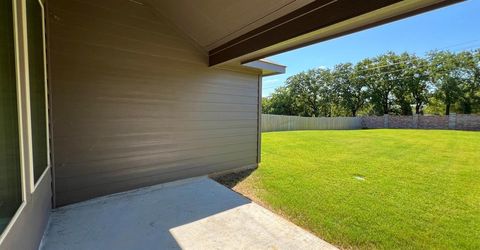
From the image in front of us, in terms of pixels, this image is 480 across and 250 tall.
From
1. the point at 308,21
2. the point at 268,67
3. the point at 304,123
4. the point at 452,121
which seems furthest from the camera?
the point at 304,123

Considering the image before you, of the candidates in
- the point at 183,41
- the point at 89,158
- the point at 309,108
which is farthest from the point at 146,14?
the point at 309,108

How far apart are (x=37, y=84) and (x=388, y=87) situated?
27187mm

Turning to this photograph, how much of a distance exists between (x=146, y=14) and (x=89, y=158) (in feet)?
7.24

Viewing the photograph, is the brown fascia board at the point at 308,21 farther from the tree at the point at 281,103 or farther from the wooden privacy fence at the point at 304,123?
the tree at the point at 281,103

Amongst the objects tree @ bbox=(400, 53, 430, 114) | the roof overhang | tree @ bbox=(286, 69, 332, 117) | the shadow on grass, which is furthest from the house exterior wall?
tree @ bbox=(400, 53, 430, 114)

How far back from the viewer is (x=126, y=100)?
125 inches

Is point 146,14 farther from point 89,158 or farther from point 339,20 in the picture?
point 339,20

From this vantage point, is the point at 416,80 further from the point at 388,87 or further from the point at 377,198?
the point at 377,198

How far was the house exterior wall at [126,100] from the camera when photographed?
8.93ft

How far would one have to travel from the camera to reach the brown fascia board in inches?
74.4

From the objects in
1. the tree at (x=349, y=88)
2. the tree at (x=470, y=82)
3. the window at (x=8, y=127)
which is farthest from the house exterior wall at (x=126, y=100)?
the tree at (x=470, y=82)

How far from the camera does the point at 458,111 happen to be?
20172 millimetres

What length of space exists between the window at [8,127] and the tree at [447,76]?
1083 inches

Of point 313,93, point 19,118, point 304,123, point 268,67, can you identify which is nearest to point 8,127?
point 19,118
